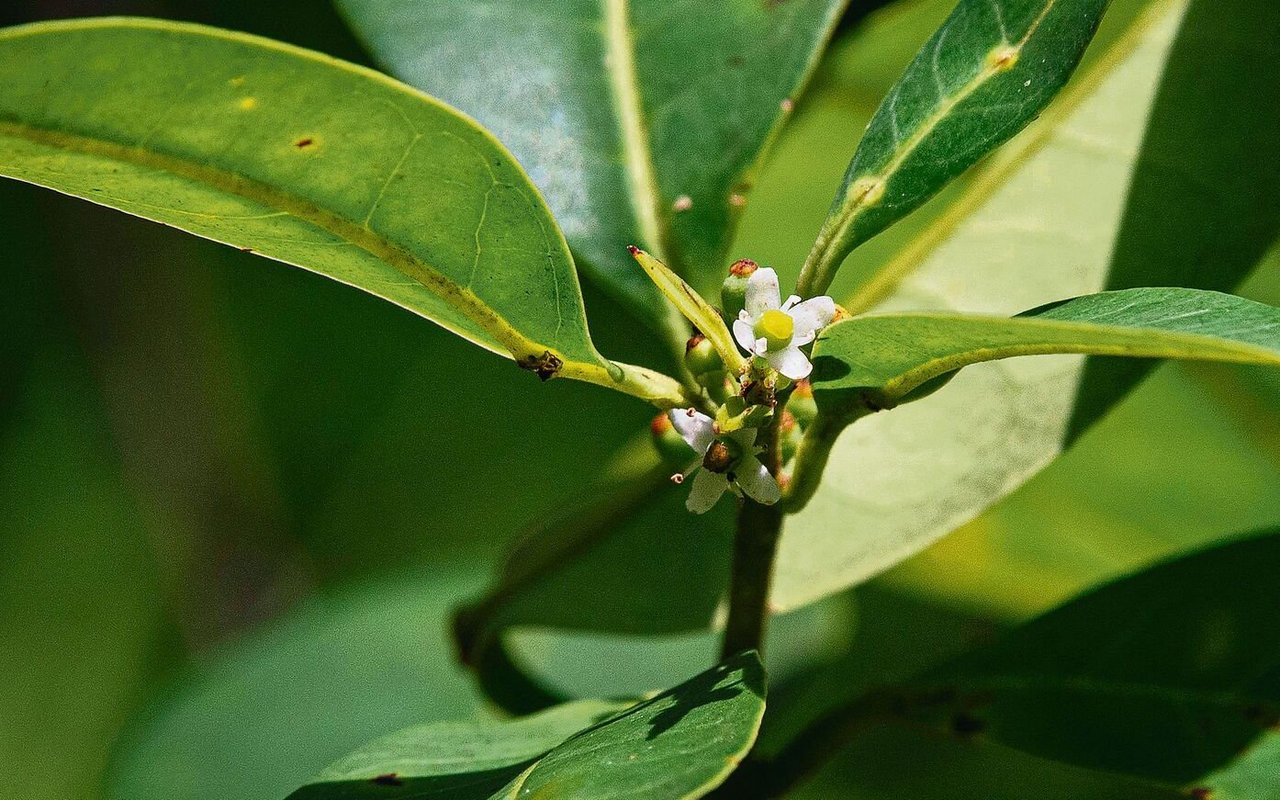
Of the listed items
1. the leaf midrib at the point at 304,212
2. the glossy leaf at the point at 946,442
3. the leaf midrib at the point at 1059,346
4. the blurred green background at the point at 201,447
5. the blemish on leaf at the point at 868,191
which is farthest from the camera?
the blurred green background at the point at 201,447

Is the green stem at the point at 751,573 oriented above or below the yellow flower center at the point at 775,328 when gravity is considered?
below

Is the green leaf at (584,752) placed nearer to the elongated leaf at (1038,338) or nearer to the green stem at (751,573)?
the green stem at (751,573)

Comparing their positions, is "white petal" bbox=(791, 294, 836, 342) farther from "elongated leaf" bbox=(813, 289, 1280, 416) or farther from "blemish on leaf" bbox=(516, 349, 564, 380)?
"blemish on leaf" bbox=(516, 349, 564, 380)

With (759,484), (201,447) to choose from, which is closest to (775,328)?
(759,484)

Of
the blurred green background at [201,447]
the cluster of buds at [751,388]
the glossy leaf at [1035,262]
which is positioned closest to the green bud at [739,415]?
the cluster of buds at [751,388]

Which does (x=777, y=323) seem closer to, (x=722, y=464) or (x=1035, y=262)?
(x=722, y=464)

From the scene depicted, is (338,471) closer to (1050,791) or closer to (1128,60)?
(1050,791)
